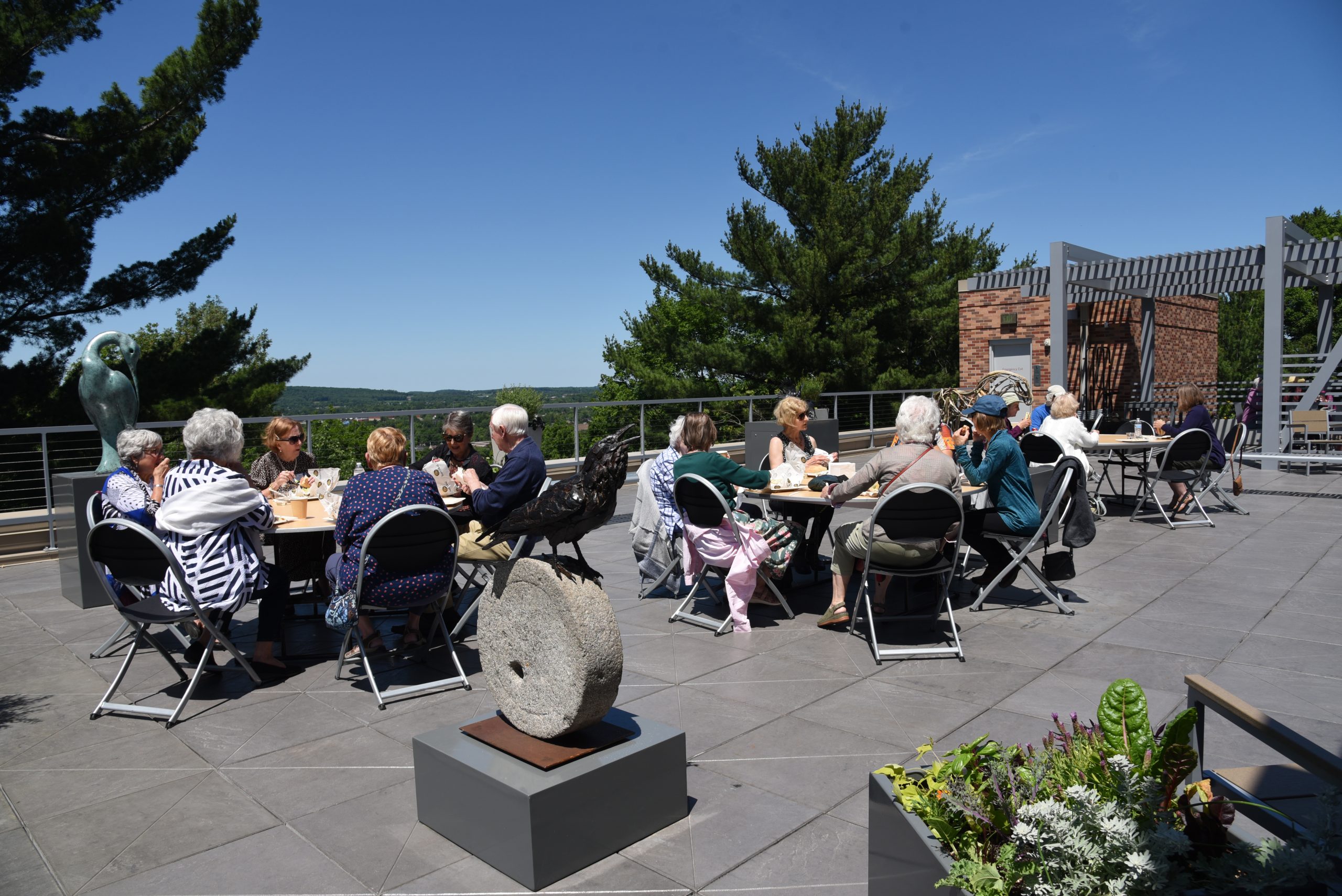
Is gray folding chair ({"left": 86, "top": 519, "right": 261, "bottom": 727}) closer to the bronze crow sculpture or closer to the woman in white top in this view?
the bronze crow sculpture

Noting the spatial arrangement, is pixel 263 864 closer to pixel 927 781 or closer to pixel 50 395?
pixel 927 781

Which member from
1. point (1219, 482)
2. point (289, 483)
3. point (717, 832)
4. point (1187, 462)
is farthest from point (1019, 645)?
point (1219, 482)

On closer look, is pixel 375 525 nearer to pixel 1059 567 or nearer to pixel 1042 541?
pixel 1042 541

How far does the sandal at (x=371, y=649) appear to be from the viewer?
4.55 meters

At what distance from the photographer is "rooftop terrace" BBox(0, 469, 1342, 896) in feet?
8.39

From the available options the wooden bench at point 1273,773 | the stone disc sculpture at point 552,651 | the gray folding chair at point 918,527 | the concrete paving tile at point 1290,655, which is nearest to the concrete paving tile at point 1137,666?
the concrete paving tile at point 1290,655

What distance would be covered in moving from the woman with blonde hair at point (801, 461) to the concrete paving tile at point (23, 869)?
405 cm

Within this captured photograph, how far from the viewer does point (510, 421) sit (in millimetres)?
4191

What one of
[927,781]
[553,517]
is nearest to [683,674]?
[553,517]

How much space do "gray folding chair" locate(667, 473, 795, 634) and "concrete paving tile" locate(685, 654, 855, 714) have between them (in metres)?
0.62

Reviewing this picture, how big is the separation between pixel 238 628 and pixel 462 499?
5.22 feet

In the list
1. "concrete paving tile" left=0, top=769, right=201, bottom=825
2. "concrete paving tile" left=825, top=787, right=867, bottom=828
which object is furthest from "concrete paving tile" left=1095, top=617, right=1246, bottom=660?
"concrete paving tile" left=0, top=769, right=201, bottom=825

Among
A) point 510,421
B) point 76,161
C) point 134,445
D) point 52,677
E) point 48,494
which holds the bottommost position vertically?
point 52,677

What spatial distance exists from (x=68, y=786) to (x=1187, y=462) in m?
8.34
